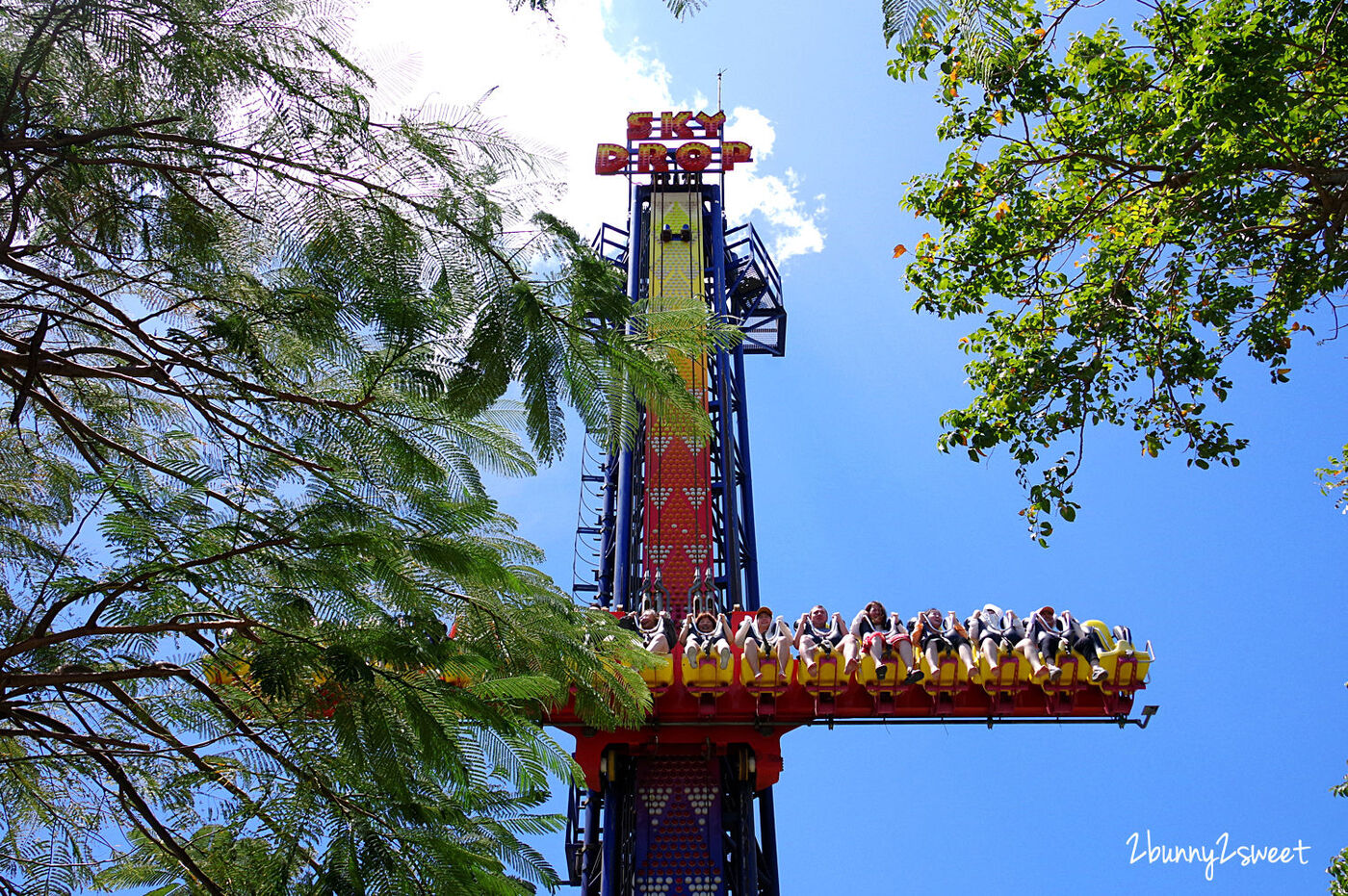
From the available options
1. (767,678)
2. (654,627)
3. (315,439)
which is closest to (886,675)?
(767,678)

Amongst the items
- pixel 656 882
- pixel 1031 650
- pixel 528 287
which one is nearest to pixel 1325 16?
pixel 528 287

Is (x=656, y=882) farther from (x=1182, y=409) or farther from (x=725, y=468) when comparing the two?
(x=1182, y=409)

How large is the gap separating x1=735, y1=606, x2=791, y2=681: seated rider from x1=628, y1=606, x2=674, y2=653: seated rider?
37.2 inches

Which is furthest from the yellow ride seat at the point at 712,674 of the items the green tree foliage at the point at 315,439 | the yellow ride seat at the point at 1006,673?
the green tree foliage at the point at 315,439

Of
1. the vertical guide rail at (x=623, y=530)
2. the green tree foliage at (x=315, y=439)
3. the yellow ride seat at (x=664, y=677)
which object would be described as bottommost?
the green tree foliage at (x=315, y=439)

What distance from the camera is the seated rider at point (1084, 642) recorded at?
1585 cm

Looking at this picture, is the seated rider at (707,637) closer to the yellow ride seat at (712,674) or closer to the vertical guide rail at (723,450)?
the yellow ride seat at (712,674)

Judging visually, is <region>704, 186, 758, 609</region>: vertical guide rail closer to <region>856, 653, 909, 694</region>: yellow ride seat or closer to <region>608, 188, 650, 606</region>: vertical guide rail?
<region>608, 188, 650, 606</region>: vertical guide rail

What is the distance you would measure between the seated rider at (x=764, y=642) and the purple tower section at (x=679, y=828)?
1.92 m

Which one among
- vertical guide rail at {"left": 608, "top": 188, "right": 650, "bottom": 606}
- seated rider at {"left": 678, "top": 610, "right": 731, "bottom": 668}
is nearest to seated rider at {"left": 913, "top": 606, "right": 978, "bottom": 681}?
seated rider at {"left": 678, "top": 610, "right": 731, "bottom": 668}

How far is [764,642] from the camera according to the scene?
16391 mm

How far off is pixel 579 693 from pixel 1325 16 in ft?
22.7

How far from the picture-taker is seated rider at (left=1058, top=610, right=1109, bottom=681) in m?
15.9

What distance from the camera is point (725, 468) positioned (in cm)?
2150
